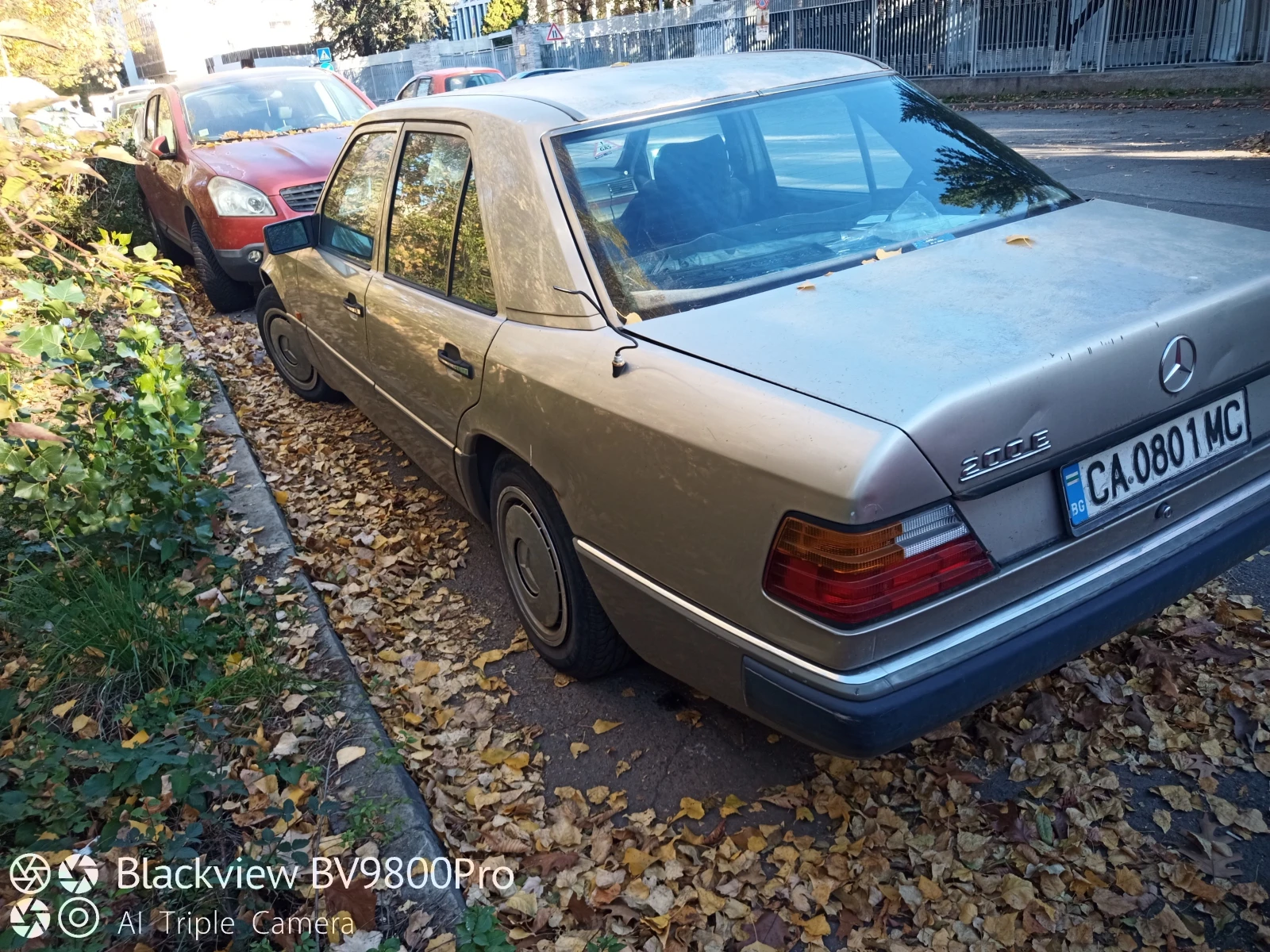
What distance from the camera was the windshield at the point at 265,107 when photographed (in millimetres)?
8773

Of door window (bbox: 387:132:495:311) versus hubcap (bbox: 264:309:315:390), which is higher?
door window (bbox: 387:132:495:311)

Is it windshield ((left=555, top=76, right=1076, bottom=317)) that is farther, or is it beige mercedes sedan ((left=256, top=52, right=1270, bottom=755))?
windshield ((left=555, top=76, right=1076, bottom=317))

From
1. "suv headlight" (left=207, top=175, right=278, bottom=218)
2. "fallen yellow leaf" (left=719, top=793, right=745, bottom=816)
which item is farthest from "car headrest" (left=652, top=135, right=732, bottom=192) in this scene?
"suv headlight" (left=207, top=175, right=278, bottom=218)

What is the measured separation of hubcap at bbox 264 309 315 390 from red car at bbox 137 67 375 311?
921 millimetres

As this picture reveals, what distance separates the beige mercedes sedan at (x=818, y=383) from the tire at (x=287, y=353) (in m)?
2.47

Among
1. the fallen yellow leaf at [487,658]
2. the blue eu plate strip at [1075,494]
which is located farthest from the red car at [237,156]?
the blue eu plate strip at [1075,494]

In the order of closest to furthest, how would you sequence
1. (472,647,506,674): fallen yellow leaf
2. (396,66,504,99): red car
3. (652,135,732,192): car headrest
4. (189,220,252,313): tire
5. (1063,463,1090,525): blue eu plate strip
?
(1063,463,1090,525): blue eu plate strip
(652,135,732,192): car headrest
(472,647,506,674): fallen yellow leaf
(189,220,252,313): tire
(396,66,504,99): red car

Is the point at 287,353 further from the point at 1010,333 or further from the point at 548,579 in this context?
the point at 1010,333

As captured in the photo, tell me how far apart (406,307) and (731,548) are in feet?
6.68

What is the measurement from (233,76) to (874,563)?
9.29 m

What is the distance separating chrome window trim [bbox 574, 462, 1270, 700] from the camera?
2.06 m

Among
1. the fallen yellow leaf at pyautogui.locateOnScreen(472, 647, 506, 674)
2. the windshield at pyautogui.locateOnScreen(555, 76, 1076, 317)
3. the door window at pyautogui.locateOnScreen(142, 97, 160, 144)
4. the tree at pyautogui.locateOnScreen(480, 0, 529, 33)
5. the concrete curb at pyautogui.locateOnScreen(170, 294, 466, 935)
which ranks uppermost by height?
the tree at pyautogui.locateOnScreen(480, 0, 529, 33)

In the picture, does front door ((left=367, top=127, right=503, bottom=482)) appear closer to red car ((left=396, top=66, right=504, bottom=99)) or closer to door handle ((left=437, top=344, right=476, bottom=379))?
door handle ((left=437, top=344, right=476, bottom=379))

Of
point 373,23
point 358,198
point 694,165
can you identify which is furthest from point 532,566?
point 373,23
